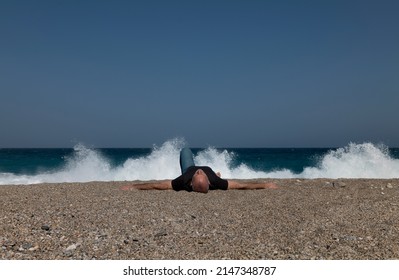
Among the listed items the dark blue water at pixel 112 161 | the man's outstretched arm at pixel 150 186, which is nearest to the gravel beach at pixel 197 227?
the man's outstretched arm at pixel 150 186

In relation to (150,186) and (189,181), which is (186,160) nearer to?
(189,181)

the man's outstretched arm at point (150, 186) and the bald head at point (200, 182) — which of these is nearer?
the bald head at point (200, 182)

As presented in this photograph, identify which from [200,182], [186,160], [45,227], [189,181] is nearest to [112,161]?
[186,160]

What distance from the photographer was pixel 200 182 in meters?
8.06

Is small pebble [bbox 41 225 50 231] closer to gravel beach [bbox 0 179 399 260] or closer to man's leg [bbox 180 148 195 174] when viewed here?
gravel beach [bbox 0 179 399 260]

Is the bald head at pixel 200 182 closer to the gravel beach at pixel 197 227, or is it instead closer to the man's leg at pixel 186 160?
the gravel beach at pixel 197 227

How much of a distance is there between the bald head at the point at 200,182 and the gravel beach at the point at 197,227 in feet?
2.15

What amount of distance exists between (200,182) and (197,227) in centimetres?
338

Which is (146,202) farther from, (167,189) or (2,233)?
(2,233)

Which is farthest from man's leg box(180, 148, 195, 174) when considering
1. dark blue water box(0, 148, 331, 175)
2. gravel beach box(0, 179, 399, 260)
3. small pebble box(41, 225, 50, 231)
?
dark blue water box(0, 148, 331, 175)

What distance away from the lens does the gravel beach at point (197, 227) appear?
3666 millimetres
